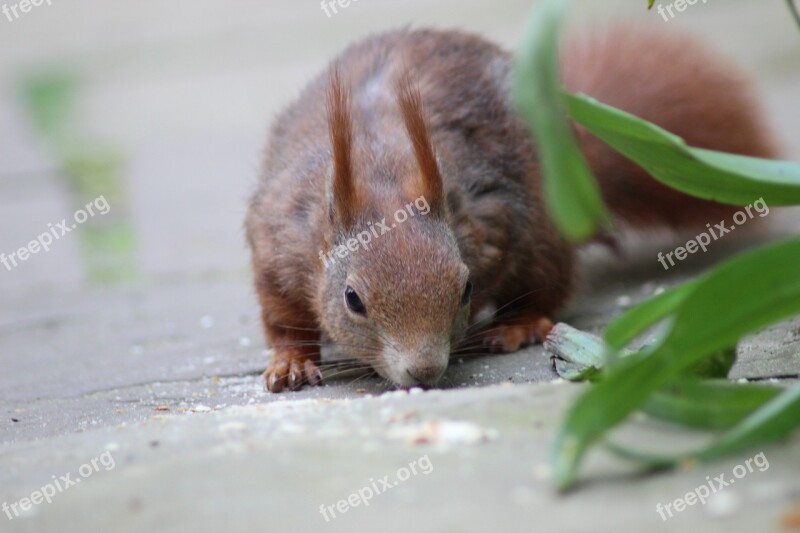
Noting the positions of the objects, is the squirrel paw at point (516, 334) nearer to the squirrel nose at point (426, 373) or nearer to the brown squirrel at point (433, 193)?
the brown squirrel at point (433, 193)

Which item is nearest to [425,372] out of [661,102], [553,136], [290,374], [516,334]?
[290,374]

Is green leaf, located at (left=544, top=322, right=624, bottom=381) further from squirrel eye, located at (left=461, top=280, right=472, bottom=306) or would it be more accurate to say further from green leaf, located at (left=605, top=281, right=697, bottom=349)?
green leaf, located at (left=605, top=281, right=697, bottom=349)

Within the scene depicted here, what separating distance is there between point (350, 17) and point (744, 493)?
317 inches

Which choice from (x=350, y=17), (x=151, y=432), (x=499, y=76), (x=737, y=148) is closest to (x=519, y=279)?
(x=499, y=76)

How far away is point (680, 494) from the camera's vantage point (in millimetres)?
1819

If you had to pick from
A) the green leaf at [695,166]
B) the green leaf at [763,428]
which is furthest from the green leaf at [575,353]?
the green leaf at [763,428]

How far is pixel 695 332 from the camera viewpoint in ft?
6.48

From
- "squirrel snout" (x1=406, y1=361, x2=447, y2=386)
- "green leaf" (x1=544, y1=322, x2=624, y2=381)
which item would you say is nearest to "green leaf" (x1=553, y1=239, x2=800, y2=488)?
"green leaf" (x1=544, y1=322, x2=624, y2=381)

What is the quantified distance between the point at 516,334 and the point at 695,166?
1362mm

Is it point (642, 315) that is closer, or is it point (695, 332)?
point (695, 332)

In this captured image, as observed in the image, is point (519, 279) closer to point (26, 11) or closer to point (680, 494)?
point (680, 494)

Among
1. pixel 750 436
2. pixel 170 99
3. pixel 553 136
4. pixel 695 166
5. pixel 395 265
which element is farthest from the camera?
pixel 170 99

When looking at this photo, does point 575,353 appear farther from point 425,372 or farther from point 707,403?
point 707,403

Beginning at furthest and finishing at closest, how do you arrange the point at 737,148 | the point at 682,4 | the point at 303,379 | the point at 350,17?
the point at 350,17
the point at 682,4
the point at 737,148
the point at 303,379
